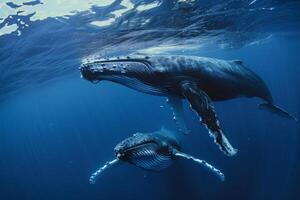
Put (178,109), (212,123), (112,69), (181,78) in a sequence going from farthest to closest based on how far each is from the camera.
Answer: (178,109)
(181,78)
(112,69)
(212,123)

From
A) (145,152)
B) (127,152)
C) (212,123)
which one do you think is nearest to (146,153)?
(145,152)

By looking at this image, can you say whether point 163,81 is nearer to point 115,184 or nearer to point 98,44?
point 98,44

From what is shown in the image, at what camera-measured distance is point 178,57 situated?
295 inches

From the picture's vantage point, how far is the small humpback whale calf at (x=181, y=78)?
6079mm

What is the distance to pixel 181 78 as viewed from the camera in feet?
22.8

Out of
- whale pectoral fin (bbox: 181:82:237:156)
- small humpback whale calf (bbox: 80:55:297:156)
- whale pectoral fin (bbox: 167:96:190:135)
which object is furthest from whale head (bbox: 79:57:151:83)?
whale pectoral fin (bbox: 181:82:237:156)

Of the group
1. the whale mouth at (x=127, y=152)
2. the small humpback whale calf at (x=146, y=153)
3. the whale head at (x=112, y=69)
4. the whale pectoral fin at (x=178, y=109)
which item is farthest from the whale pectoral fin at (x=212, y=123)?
the whale mouth at (x=127, y=152)

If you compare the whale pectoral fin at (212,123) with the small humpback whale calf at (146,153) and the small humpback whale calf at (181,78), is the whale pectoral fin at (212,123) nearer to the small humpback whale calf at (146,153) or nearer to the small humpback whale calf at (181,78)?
the small humpback whale calf at (181,78)

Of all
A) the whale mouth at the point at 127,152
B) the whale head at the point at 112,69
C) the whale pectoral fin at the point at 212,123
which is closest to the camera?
the whale pectoral fin at the point at 212,123

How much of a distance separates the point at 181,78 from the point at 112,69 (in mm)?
1577

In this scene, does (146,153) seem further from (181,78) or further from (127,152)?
(181,78)

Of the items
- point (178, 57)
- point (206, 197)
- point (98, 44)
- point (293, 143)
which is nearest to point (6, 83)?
point (98, 44)

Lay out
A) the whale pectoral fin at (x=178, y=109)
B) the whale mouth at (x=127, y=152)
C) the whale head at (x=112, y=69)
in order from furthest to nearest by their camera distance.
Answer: the whale mouth at (x=127, y=152)
the whale pectoral fin at (x=178, y=109)
the whale head at (x=112, y=69)

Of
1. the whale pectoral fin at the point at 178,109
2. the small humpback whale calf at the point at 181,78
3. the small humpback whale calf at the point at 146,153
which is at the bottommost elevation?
the small humpback whale calf at the point at 146,153
